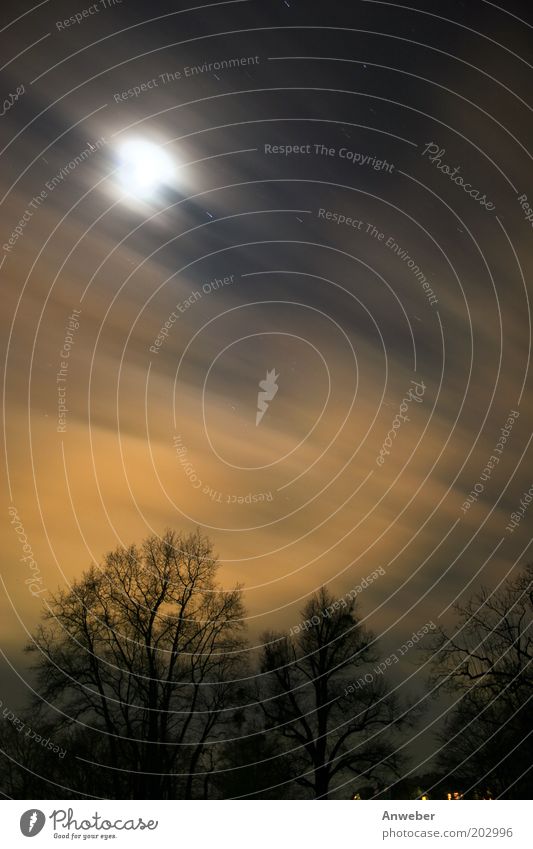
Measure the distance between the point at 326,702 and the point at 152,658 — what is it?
157 inches

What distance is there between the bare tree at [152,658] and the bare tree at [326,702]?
40.4 inches

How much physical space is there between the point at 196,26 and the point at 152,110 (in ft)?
4.96

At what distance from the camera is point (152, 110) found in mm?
14172

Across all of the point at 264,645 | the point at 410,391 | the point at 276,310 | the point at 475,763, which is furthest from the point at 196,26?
the point at 475,763

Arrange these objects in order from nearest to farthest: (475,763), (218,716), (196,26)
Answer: (196,26) < (218,716) < (475,763)

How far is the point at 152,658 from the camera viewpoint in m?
17.3

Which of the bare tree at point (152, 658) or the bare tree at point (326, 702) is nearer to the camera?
the bare tree at point (152, 658)

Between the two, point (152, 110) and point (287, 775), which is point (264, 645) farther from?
point (152, 110)

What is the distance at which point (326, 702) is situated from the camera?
1861 centimetres

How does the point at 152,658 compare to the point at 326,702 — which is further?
the point at 326,702

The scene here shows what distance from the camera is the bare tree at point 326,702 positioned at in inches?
690

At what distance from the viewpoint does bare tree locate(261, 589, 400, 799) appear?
1752 cm

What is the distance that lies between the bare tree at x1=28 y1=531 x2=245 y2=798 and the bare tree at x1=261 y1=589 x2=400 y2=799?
1.03m
